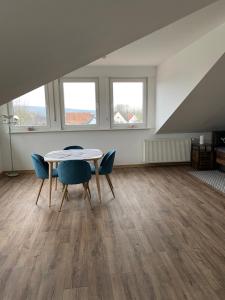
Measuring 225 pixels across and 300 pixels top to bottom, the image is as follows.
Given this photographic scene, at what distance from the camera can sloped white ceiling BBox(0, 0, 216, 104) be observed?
1396 millimetres

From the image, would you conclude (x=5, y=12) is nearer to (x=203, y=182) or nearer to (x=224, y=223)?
(x=224, y=223)

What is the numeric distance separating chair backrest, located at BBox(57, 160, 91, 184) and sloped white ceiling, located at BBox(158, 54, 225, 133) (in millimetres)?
2247

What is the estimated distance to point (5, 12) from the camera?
1.28 m

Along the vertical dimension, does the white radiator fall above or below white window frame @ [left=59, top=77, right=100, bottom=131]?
below

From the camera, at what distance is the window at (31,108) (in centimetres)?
497

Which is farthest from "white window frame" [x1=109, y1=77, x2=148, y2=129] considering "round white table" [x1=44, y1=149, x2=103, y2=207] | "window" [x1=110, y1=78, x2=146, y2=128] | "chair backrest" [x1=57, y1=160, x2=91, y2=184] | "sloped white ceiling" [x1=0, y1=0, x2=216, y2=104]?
"sloped white ceiling" [x1=0, y1=0, x2=216, y2=104]

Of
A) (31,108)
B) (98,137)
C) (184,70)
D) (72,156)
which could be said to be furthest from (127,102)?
(72,156)

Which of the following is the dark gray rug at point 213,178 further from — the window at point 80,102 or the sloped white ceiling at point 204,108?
the window at point 80,102

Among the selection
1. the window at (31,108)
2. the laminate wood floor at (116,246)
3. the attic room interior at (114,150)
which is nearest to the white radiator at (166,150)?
the attic room interior at (114,150)

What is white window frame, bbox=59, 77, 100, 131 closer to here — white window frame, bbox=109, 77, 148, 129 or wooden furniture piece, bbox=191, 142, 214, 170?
white window frame, bbox=109, 77, 148, 129

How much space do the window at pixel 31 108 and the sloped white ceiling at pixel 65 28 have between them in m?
2.68

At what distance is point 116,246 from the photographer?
228cm

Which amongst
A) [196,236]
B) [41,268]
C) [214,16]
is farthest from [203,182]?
[41,268]

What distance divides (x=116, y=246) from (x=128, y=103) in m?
3.67
